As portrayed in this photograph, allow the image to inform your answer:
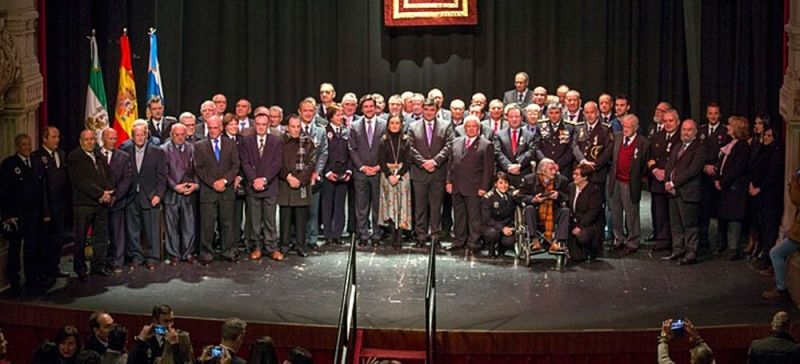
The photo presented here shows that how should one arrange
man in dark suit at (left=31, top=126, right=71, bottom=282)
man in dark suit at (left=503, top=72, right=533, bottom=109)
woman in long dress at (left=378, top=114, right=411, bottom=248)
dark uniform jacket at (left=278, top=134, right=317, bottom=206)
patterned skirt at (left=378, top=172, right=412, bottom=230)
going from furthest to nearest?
man in dark suit at (left=503, top=72, right=533, bottom=109) → patterned skirt at (left=378, top=172, right=412, bottom=230) → woman in long dress at (left=378, top=114, right=411, bottom=248) → dark uniform jacket at (left=278, top=134, right=317, bottom=206) → man in dark suit at (left=31, top=126, right=71, bottom=282)

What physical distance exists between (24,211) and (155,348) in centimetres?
335

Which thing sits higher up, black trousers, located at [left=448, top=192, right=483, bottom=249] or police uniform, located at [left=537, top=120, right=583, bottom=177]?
police uniform, located at [left=537, top=120, right=583, bottom=177]

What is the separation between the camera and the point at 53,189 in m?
11.0

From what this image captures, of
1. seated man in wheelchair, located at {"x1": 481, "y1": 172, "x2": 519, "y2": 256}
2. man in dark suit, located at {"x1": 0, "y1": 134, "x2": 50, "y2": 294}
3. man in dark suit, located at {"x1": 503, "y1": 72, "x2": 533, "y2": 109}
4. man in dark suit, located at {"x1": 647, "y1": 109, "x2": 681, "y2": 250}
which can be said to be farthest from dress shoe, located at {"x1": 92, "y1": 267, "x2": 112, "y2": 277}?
man in dark suit, located at {"x1": 647, "y1": 109, "x2": 681, "y2": 250}

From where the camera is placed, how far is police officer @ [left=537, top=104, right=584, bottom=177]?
12312 mm

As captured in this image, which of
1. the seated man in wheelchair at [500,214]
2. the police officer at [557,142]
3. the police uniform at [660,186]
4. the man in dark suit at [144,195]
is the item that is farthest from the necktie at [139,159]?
the police uniform at [660,186]

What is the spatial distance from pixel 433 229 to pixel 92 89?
Answer: 3326 millimetres

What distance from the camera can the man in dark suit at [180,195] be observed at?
11.7 metres

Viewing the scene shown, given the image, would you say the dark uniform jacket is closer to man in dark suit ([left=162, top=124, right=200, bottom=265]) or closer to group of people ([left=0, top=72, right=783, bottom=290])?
group of people ([left=0, top=72, right=783, bottom=290])

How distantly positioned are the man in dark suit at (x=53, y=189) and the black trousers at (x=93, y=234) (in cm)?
14

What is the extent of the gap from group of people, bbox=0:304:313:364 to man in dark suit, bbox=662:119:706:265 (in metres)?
5.11

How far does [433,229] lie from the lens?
41.0ft

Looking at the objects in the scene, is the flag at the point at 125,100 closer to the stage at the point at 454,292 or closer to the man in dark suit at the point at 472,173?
the stage at the point at 454,292

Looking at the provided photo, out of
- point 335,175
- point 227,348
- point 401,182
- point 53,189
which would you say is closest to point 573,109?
point 401,182
